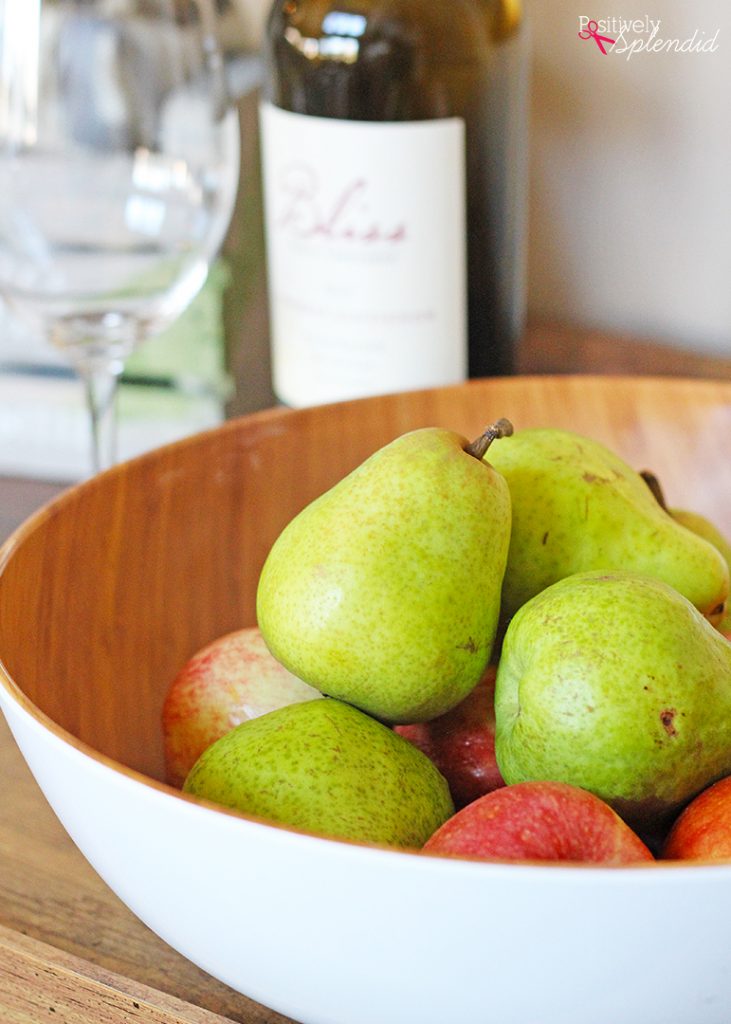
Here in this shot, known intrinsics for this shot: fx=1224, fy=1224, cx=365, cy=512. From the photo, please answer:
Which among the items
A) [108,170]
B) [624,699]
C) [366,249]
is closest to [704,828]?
[624,699]

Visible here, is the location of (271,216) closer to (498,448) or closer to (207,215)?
(207,215)

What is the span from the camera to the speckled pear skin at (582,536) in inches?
17.3

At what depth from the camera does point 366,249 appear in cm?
74

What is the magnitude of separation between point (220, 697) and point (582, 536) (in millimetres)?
145

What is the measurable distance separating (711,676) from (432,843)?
0.10 meters

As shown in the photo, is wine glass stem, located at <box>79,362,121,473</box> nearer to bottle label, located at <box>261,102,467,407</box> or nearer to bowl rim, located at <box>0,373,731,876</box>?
bottle label, located at <box>261,102,467,407</box>

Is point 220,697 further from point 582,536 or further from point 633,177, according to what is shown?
point 633,177

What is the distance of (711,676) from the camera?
1.20 feet

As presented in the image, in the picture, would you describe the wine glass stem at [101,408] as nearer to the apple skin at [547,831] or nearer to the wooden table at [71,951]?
the wooden table at [71,951]

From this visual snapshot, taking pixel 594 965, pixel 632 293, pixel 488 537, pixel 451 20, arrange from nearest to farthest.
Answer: pixel 594 965, pixel 488 537, pixel 451 20, pixel 632 293

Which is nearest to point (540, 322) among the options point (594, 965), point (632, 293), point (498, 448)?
point (632, 293)

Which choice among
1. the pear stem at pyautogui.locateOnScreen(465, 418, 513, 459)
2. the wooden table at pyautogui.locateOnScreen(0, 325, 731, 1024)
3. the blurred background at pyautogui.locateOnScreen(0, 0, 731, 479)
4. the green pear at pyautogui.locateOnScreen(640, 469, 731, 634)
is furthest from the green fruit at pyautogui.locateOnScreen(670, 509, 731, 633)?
the blurred background at pyautogui.locateOnScreen(0, 0, 731, 479)

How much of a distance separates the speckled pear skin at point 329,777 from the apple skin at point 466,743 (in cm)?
3

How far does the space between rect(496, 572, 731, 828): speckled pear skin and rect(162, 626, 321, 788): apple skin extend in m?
0.11
